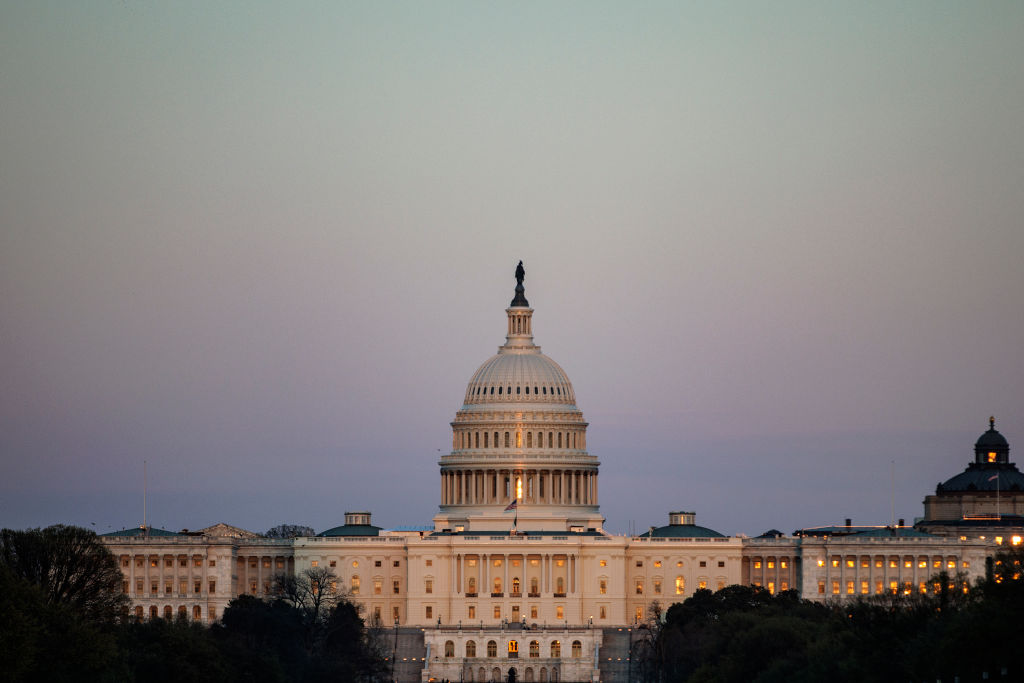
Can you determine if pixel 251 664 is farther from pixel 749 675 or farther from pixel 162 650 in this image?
pixel 749 675

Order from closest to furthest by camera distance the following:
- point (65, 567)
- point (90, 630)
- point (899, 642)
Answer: point (90, 630) → point (899, 642) → point (65, 567)

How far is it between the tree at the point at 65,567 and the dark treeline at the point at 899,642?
38945 mm

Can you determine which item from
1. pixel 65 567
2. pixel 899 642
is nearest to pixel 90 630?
pixel 65 567

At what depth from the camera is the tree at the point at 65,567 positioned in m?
175

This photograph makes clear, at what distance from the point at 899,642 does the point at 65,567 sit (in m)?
51.6

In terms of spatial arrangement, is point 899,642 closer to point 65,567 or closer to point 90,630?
point 90,630

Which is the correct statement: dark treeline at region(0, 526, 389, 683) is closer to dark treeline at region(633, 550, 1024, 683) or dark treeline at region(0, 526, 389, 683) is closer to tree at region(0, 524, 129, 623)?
tree at region(0, 524, 129, 623)

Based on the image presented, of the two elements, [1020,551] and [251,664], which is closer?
[1020,551]

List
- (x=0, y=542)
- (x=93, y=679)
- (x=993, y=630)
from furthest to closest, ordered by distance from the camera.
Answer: (x=0, y=542), (x=93, y=679), (x=993, y=630)

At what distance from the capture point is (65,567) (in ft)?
583

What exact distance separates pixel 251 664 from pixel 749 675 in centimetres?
3174

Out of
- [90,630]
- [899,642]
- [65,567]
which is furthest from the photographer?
[65,567]

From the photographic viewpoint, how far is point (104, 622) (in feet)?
567

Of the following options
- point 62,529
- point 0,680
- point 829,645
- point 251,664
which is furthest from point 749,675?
point 0,680
